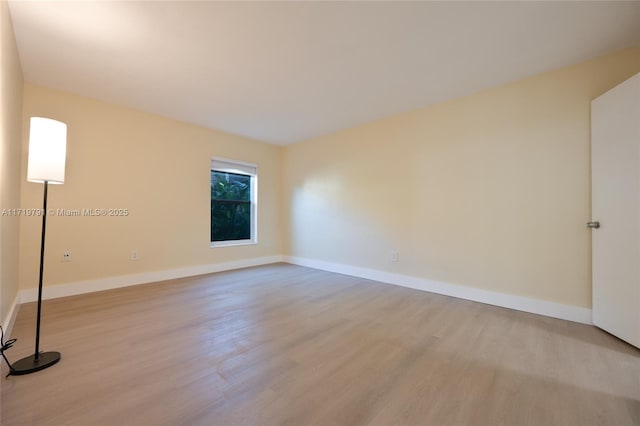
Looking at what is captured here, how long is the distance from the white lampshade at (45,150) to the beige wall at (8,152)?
483 millimetres

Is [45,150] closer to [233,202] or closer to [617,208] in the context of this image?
[233,202]

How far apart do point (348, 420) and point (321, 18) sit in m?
2.49

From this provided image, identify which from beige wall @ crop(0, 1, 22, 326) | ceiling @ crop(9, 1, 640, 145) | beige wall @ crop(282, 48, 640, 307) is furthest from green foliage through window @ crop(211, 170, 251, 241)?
beige wall @ crop(0, 1, 22, 326)

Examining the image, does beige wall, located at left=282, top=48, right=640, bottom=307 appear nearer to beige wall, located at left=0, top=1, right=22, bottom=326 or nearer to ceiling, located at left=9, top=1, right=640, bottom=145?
ceiling, located at left=9, top=1, right=640, bottom=145

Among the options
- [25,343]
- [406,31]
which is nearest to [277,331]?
[25,343]

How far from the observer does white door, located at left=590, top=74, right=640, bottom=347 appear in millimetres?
1827

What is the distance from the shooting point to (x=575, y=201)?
7.48 ft

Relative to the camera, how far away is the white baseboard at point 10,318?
185 centimetres

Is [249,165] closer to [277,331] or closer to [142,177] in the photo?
[142,177]

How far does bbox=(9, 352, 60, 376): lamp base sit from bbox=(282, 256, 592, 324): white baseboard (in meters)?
3.28

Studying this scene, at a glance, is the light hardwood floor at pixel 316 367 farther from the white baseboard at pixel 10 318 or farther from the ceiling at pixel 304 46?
the ceiling at pixel 304 46

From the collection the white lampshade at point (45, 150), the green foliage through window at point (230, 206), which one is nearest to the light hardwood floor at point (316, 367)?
the white lampshade at point (45, 150)

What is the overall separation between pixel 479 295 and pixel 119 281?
4439 millimetres

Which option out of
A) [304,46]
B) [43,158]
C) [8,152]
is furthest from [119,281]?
[304,46]
